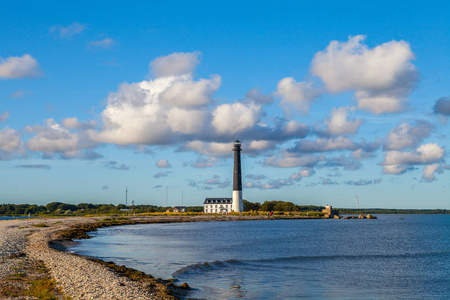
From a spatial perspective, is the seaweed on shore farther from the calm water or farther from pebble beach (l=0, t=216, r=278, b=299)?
the calm water

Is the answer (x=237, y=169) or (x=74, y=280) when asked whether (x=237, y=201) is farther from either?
(x=74, y=280)

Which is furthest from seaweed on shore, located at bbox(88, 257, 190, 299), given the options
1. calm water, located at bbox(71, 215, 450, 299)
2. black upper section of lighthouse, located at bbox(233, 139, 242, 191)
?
black upper section of lighthouse, located at bbox(233, 139, 242, 191)

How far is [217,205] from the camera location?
604 feet

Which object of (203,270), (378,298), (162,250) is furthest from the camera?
(162,250)

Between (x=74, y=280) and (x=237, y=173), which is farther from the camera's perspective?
(x=237, y=173)

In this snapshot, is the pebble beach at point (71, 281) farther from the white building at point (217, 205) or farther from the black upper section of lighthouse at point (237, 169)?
the white building at point (217, 205)

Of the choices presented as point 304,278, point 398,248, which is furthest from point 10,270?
point 398,248

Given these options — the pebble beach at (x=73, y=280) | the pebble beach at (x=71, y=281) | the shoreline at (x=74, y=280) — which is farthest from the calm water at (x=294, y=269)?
the pebble beach at (x=73, y=280)

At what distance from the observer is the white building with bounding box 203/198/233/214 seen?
18114cm

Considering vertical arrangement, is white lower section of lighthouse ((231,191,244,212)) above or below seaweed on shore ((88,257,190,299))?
above

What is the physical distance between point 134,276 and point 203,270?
29.7 ft

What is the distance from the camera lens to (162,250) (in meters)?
50.6

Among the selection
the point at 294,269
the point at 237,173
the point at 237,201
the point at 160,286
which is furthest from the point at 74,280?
the point at 237,201

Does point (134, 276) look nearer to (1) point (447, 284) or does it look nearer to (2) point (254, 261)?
(2) point (254, 261)
